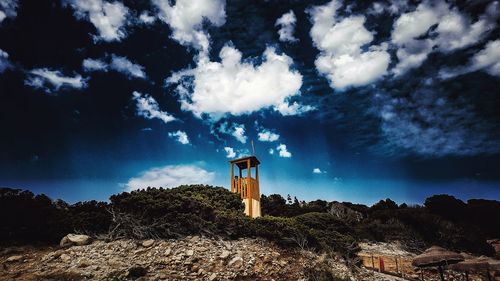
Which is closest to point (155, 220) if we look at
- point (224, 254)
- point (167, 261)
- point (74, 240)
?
point (167, 261)

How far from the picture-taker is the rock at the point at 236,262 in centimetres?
990

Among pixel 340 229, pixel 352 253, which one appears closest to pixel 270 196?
pixel 340 229

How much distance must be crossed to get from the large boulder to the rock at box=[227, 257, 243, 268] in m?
5.74

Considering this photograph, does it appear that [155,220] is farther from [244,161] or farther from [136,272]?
[244,161]

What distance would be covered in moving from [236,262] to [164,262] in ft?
8.58

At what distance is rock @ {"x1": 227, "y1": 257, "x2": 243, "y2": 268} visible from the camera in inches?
390

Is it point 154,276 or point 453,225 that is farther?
point 453,225

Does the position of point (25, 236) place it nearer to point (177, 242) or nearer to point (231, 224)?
point (177, 242)

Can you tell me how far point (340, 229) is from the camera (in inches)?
712

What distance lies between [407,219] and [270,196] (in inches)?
521

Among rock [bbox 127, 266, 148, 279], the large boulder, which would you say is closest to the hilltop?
rock [bbox 127, 266, 148, 279]

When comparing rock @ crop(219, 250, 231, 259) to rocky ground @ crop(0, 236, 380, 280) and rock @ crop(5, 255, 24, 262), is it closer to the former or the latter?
rocky ground @ crop(0, 236, 380, 280)

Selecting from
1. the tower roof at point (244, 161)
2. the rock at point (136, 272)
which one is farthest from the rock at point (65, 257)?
the tower roof at point (244, 161)

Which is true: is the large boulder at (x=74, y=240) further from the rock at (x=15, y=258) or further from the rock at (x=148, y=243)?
the rock at (x=148, y=243)
